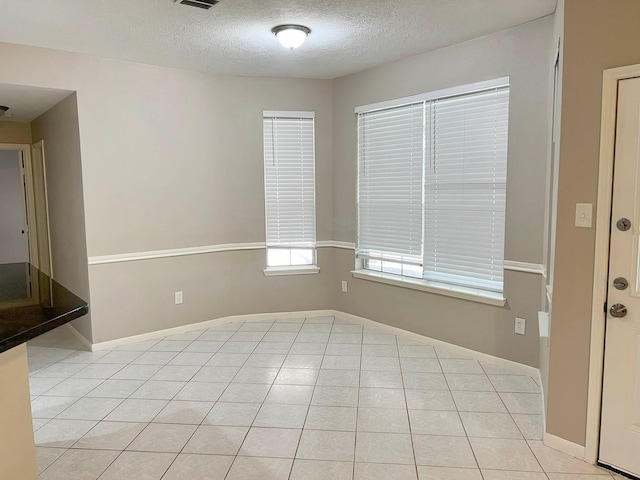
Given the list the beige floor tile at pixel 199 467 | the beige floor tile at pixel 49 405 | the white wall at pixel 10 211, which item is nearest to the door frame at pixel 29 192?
the white wall at pixel 10 211

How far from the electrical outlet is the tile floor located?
0.32m

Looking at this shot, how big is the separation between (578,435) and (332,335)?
231cm

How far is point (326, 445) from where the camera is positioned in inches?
94.1

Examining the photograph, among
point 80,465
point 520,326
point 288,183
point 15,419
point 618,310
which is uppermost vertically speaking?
point 288,183

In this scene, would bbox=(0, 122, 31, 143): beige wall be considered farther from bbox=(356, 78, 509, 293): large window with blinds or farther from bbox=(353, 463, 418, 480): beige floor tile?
bbox=(353, 463, 418, 480): beige floor tile

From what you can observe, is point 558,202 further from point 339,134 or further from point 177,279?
point 177,279

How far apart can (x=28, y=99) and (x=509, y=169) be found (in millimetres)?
4130

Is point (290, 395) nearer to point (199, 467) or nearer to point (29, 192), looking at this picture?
point (199, 467)

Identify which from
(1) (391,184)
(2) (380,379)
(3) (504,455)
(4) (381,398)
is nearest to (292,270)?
(1) (391,184)

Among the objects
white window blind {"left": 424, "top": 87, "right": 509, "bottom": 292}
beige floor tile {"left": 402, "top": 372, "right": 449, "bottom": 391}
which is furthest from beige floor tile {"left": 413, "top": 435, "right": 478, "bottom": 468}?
white window blind {"left": 424, "top": 87, "right": 509, "bottom": 292}

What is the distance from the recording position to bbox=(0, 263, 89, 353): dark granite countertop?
1.45m

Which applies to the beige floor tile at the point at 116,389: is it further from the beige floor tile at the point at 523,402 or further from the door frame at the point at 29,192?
the door frame at the point at 29,192

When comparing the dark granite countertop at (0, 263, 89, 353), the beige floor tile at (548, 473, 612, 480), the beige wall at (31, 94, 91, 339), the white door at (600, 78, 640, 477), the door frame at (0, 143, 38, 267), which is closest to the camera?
the dark granite countertop at (0, 263, 89, 353)

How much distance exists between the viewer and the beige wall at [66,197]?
386 cm
